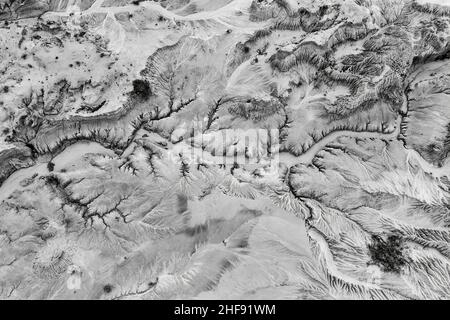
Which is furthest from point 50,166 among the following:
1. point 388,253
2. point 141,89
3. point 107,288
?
point 388,253

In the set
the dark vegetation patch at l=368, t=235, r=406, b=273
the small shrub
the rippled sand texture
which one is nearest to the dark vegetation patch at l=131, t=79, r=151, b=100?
the rippled sand texture

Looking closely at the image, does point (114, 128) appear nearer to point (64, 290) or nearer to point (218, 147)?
point (218, 147)

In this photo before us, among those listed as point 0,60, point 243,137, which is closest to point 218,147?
point 243,137

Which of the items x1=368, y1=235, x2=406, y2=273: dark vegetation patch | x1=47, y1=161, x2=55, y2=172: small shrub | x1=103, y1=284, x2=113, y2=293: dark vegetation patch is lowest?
x1=103, y1=284, x2=113, y2=293: dark vegetation patch

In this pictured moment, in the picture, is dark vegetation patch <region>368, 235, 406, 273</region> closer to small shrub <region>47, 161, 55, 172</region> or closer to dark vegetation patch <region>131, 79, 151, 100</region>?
dark vegetation patch <region>131, 79, 151, 100</region>

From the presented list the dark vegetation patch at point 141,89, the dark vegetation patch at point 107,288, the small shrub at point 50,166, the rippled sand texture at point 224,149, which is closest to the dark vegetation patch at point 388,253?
the rippled sand texture at point 224,149
